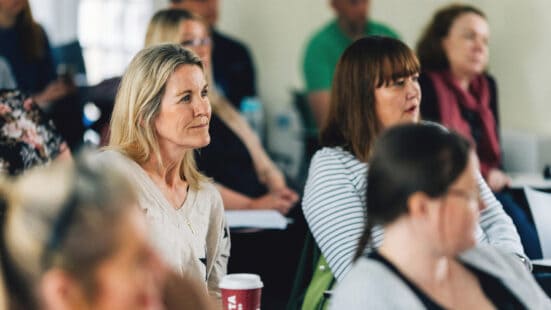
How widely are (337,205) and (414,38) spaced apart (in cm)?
312

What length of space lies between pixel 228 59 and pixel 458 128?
1801mm

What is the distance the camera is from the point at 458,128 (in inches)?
158

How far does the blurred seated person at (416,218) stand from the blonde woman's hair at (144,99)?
2.67 ft

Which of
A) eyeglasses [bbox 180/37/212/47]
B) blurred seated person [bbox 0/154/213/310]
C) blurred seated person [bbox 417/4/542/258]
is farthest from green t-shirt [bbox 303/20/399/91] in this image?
blurred seated person [bbox 0/154/213/310]

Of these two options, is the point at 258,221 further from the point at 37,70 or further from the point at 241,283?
the point at 37,70

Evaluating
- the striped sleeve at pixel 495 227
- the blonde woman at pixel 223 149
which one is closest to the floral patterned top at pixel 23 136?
the blonde woman at pixel 223 149

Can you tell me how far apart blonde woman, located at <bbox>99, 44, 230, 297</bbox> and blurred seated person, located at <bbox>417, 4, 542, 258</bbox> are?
174cm

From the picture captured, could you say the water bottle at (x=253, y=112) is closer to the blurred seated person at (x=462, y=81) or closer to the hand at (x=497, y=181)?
the blurred seated person at (x=462, y=81)

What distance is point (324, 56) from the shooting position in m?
5.10

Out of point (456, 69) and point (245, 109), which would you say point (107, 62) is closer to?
point (245, 109)

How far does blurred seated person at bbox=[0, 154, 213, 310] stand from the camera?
103 centimetres

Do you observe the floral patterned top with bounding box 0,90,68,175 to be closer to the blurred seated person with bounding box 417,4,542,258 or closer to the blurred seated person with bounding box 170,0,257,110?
the blurred seated person with bounding box 417,4,542,258

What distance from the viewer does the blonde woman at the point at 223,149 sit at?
136 inches

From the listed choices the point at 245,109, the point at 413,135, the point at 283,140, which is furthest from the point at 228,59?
the point at 413,135
